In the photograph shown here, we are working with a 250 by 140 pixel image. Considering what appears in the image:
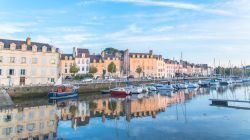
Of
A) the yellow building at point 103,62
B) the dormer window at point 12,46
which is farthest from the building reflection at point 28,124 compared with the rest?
the yellow building at point 103,62

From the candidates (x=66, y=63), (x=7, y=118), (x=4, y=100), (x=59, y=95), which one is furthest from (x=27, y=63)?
(x=66, y=63)

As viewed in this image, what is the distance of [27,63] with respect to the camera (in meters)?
58.3

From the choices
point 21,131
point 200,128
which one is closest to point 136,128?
point 200,128

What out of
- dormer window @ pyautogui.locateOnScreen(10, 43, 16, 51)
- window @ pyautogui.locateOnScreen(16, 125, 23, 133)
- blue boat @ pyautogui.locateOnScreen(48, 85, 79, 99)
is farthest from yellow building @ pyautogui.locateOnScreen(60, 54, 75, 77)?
window @ pyautogui.locateOnScreen(16, 125, 23, 133)

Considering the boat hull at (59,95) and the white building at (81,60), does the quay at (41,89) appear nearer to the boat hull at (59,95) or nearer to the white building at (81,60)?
the boat hull at (59,95)

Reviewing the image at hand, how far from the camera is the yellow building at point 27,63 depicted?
55469mm

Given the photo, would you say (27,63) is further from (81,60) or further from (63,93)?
(81,60)

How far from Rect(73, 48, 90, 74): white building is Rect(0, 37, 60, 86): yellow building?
29250 millimetres

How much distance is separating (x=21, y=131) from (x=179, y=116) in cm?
1710

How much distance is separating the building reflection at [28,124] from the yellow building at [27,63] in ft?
78.3

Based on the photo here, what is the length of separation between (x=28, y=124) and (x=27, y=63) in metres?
35.1

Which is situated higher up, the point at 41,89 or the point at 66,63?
the point at 66,63

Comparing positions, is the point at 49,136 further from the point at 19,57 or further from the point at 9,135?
the point at 19,57

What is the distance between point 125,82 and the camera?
251 ft
